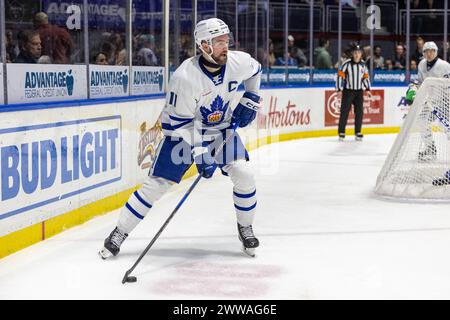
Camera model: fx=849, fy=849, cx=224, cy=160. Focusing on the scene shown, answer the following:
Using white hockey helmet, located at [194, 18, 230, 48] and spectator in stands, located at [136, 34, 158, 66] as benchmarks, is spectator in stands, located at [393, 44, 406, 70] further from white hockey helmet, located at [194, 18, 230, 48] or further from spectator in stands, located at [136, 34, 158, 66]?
white hockey helmet, located at [194, 18, 230, 48]

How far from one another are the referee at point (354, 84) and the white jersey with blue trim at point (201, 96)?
7.17 meters

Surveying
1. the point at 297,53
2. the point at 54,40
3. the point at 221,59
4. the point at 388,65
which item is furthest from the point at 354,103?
the point at 221,59

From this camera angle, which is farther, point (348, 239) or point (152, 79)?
point (152, 79)

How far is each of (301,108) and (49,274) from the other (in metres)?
8.62

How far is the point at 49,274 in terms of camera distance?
12.5 feet

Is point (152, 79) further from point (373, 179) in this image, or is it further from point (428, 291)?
point (428, 291)

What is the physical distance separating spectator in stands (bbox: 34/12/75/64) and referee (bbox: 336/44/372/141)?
20.8 feet

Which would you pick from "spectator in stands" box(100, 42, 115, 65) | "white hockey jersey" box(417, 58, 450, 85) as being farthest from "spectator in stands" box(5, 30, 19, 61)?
"white hockey jersey" box(417, 58, 450, 85)

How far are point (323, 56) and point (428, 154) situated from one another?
23.2 feet

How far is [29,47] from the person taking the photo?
476cm

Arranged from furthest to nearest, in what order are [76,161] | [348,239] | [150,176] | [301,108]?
[301,108] < [76,161] < [348,239] < [150,176]

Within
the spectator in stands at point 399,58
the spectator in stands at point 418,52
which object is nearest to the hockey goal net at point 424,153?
the spectator in stands at point 399,58

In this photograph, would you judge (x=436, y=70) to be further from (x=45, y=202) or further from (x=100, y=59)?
(x=45, y=202)
